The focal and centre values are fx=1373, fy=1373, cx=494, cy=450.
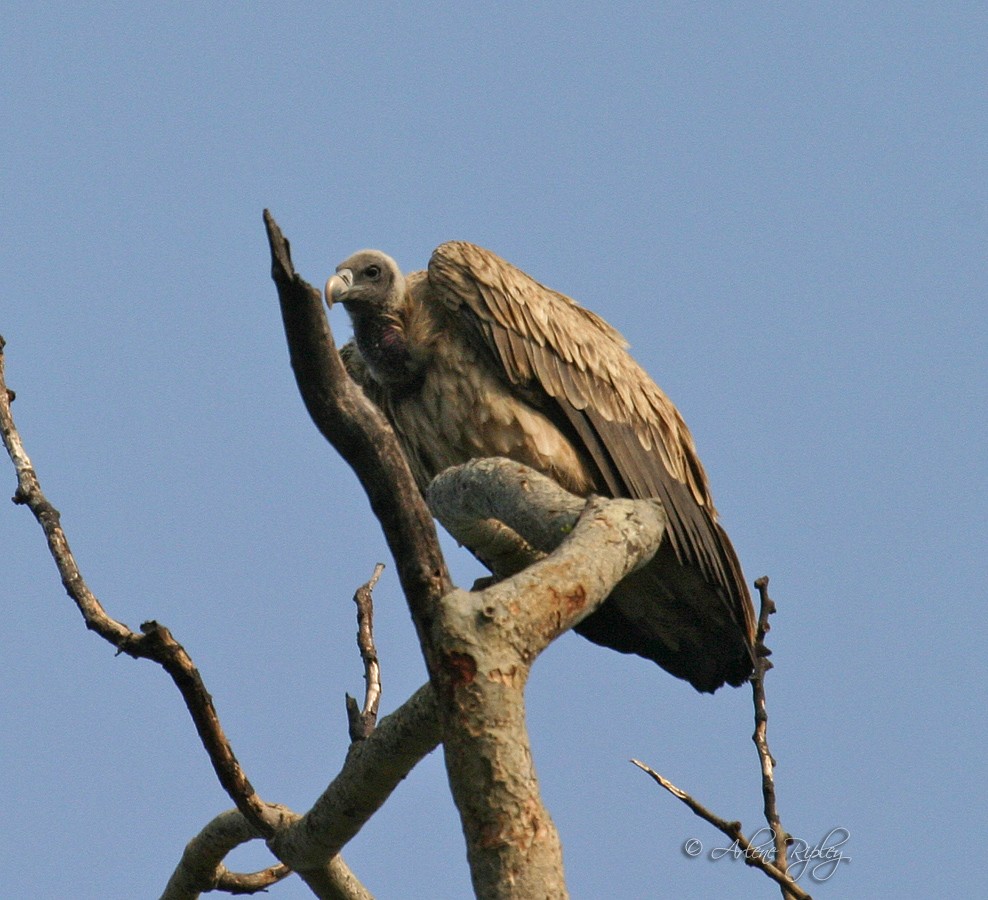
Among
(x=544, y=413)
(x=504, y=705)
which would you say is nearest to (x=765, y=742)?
(x=504, y=705)

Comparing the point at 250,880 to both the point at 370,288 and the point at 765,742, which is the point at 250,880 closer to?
the point at 765,742

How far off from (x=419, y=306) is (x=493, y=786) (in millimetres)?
4346

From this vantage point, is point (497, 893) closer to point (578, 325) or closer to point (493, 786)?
point (493, 786)

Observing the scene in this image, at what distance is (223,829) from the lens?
5.26 meters

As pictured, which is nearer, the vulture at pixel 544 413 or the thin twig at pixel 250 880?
the thin twig at pixel 250 880

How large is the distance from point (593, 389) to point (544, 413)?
14.3 inches

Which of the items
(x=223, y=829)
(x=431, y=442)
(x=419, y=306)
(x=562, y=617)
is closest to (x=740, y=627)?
(x=431, y=442)

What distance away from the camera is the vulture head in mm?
7316

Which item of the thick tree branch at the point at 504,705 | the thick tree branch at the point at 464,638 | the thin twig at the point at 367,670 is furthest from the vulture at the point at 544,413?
the thick tree branch at the point at 464,638

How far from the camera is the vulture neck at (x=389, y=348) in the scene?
23.6ft

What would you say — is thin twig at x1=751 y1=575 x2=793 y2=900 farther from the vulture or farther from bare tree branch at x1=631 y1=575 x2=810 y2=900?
the vulture

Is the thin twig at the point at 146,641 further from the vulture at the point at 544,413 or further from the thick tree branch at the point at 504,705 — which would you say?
the vulture at the point at 544,413

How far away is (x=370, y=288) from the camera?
7.36 meters

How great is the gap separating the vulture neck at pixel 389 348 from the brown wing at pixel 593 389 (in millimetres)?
278
